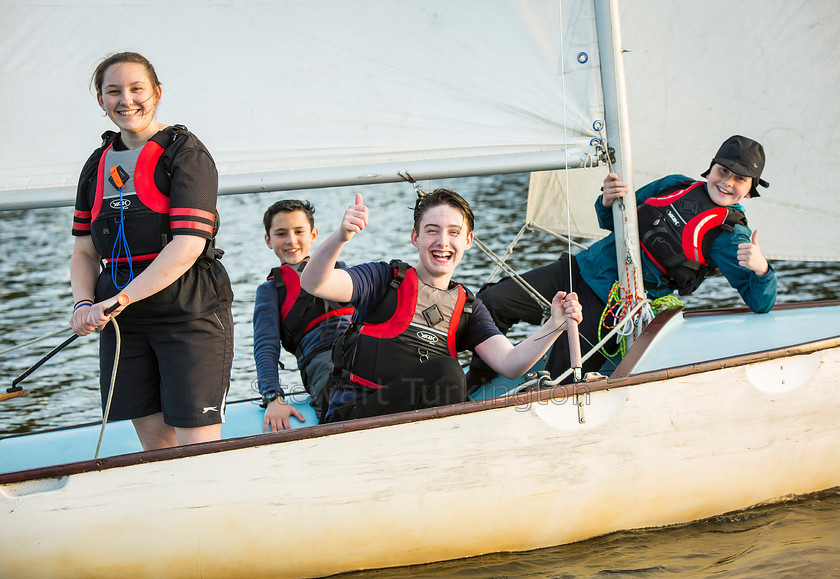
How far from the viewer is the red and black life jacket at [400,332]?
8.27 ft

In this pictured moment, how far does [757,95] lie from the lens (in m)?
3.40

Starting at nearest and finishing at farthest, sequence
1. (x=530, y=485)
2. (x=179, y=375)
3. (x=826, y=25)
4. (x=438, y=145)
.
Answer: (x=179, y=375)
(x=530, y=485)
(x=438, y=145)
(x=826, y=25)

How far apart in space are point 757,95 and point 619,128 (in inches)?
31.6

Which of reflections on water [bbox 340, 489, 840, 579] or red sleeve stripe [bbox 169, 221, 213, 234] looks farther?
reflections on water [bbox 340, 489, 840, 579]

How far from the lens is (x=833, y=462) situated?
9.24 ft

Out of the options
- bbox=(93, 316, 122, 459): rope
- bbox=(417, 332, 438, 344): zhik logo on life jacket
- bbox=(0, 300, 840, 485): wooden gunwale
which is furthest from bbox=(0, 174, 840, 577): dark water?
bbox=(93, 316, 122, 459): rope

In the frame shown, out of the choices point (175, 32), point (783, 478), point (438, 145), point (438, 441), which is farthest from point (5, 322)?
point (783, 478)

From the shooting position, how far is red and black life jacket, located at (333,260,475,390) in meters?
2.52

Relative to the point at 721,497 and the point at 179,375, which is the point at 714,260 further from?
the point at 179,375

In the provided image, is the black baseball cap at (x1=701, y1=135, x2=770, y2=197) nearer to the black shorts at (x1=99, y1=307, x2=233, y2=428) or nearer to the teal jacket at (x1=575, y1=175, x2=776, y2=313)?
the teal jacket at (x1=575, y1=175, x2=776, y2=313)

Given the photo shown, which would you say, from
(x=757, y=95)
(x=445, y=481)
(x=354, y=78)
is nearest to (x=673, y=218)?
(x=757, y=95)

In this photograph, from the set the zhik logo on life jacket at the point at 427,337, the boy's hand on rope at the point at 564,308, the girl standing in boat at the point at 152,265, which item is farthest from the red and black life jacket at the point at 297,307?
the boy's hand on rope at the point at 564,308

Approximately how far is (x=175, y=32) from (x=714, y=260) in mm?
1996

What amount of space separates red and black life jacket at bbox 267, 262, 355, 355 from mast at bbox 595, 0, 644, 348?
3.30 feet
